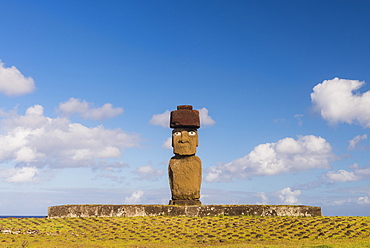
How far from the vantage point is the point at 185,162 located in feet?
64.7

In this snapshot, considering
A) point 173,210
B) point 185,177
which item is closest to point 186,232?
point 173,210

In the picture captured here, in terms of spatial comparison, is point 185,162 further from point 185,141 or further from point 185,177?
point 185,141

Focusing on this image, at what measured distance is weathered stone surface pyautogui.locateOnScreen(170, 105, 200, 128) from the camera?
19.8 meters

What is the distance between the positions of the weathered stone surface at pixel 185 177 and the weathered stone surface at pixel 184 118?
64.1 inches

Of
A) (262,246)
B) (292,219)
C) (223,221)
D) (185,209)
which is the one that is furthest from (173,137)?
(262,246)

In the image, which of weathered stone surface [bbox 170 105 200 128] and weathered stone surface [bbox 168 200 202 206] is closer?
weathered stone surface [bbox 168 200 202 206]

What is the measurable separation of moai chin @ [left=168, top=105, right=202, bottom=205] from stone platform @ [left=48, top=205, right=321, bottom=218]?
1761mm

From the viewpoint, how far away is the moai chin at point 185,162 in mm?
19672

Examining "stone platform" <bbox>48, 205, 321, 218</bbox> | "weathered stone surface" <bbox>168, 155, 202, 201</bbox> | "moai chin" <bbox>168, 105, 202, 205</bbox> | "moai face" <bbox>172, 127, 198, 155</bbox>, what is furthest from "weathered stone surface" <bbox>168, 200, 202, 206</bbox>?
"moai face" <bbox>172, 127, 198, 155</bbox>

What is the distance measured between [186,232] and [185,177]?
15.5 ft

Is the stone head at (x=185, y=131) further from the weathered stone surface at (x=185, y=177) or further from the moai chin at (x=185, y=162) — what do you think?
the weathered stone surface at (x=185, y=177)

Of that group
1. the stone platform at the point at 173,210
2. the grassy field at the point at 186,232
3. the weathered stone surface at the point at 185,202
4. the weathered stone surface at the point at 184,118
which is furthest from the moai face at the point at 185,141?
the grassy field at the point at 186,232

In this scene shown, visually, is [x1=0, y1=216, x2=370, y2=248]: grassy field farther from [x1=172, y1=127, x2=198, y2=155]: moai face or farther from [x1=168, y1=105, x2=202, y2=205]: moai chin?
[x1=172, y1=127, x2=198, y2=155]: moai face

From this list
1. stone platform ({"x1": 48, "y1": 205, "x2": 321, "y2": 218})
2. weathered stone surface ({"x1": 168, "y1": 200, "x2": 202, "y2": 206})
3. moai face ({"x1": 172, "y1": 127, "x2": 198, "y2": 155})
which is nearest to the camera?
stone platform ({"x1": 48, "y1": 205, "x2": 321, "y2": 218})
